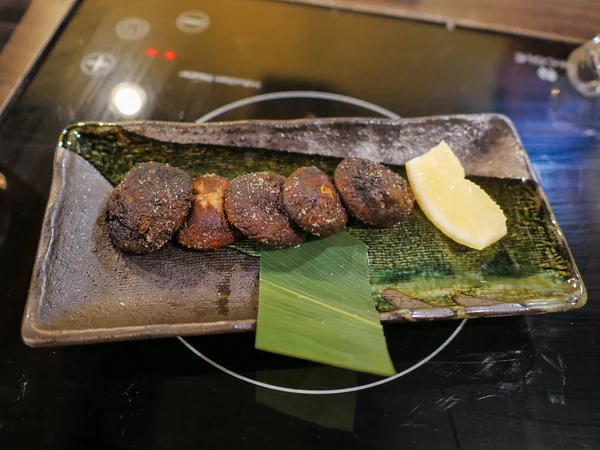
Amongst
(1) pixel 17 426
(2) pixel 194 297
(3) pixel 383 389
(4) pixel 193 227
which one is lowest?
(1) pixel 17 426

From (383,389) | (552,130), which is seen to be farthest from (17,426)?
(552,130)

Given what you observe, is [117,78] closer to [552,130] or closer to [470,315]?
[470,315]

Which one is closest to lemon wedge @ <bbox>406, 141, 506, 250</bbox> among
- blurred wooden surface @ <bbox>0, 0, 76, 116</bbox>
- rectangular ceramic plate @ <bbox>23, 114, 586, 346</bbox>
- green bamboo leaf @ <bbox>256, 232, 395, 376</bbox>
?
rectangular ceramic plate @ <bbox>23, 114, 586, 346</bbox>

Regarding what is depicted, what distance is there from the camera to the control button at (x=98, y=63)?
4.29 m

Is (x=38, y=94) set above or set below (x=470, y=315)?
above

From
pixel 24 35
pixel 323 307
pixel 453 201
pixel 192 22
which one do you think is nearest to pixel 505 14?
pixel 453 201

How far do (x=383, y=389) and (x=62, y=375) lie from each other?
6.55ft

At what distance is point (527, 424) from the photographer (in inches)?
110

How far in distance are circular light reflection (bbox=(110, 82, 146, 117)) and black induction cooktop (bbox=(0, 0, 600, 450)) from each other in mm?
16

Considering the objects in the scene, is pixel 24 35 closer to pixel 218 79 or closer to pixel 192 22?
pixel 192 22

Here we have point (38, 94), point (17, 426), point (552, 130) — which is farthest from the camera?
point (552, 130)

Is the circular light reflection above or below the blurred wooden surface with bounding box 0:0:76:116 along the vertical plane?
below

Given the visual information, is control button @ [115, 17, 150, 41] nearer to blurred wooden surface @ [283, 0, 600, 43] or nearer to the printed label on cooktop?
the printed label on cooktop

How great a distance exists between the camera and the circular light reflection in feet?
13.4
